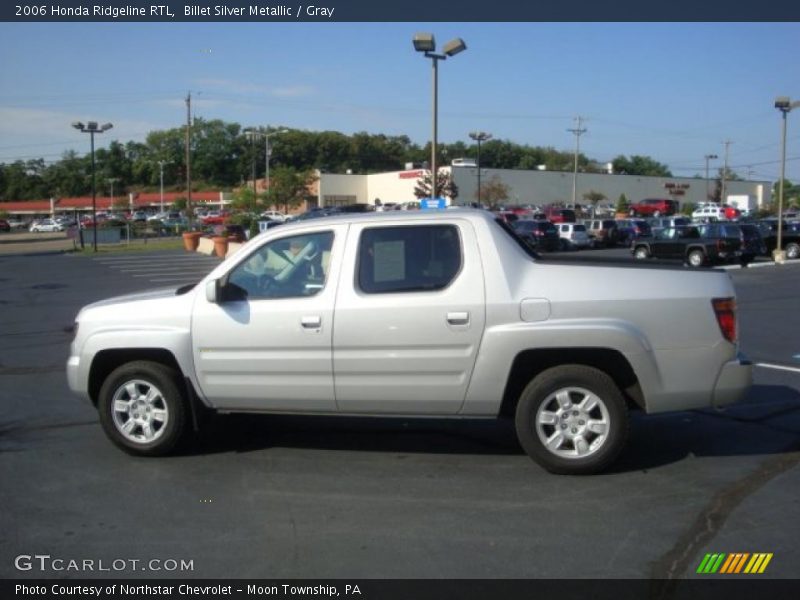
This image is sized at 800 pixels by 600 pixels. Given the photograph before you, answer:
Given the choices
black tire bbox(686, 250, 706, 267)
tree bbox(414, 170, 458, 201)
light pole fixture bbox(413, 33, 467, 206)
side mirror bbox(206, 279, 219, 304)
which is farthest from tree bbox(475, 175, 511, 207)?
side mirror bbox(206, 279, 219, 304)

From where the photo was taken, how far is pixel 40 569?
4270mm

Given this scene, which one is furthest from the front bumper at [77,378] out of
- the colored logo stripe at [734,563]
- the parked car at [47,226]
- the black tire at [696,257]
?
the parked car at [47,226]

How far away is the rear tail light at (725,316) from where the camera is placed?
5488mm

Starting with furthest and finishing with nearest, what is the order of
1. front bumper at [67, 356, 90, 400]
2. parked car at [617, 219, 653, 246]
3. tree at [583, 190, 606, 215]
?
1. tree at [583, 190, 606, 215]
2. parked car at [617, 219, 653, 246]
3. front bumper at [67, 356, 90, 400]

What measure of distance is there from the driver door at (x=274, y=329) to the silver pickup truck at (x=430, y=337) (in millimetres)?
10

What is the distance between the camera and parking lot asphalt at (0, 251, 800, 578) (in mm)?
4344

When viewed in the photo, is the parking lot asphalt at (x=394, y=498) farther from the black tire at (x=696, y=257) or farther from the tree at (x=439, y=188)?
the tree at (x=439, y=188)

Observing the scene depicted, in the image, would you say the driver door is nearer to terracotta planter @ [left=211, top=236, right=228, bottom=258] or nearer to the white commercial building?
terracotta planter @ [left=211, top=236, right=228, bottom=258]

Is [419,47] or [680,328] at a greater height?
[419,47]

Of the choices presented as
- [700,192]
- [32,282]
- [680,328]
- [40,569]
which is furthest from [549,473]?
[700,192]

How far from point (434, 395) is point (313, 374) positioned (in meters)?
0.89

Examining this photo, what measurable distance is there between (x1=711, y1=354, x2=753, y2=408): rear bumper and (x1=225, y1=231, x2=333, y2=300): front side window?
2874mm

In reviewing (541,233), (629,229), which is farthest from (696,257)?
(629,229)

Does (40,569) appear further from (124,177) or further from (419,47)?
(124,177)
